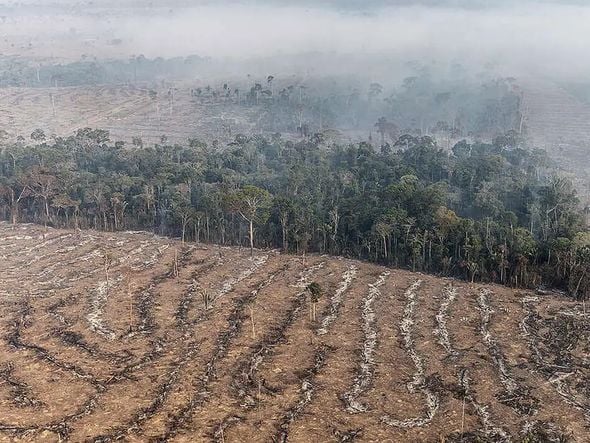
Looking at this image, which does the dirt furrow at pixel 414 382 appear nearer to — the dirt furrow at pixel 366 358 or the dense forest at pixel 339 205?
the dirt furrow at pixel 366 358

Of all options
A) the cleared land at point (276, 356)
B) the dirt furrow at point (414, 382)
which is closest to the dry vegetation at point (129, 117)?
the cleared land at point (276, 356)

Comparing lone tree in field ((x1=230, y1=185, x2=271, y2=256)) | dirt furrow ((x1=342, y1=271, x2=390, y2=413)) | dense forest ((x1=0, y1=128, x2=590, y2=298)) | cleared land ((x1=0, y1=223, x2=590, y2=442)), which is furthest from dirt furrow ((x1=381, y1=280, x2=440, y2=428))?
lone tree in field ((x1=230, y1=185, x2=271, y2=256))

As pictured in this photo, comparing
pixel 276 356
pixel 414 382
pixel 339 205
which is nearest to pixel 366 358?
pixel 414 382

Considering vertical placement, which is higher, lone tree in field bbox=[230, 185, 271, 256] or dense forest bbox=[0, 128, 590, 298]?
lone tree in field bbox=[230, 185, 271, 256]

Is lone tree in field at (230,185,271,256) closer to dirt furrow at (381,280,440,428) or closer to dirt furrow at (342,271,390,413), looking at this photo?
dirt furrow at (342,271,390,413)

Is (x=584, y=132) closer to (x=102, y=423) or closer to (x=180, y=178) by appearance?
(x=180, y=178)

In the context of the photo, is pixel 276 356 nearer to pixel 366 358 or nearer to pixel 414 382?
pixel 366 358

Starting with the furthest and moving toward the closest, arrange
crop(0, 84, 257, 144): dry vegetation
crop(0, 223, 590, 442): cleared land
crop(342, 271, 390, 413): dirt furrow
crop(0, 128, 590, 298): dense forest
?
crop(0, 84, 257, 144): dry vegetation < crop(0, 128, 590, 298): dense forest < crop(342, 271, 390, 413): dirt furrow < crop(0, 223, 590, 442): cleared land

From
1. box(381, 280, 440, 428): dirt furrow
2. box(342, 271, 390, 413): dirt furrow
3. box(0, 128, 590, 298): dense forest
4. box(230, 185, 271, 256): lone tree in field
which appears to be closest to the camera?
box(381, 280, 440, 428): dirt furrow
